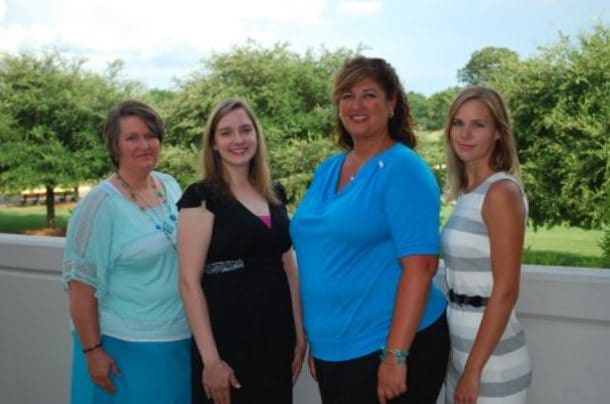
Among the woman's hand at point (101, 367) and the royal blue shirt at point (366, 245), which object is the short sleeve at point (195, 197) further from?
the woman's hand at point (101, 367)

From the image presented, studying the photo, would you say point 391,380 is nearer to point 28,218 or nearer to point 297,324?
point 297,324

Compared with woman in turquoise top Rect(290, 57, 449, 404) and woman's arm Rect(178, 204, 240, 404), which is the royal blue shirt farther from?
woman's arm Rect(178, 204, 240, 404)

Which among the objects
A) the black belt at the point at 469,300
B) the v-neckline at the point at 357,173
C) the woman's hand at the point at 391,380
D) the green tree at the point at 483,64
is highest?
the green tree at the point at 483,64

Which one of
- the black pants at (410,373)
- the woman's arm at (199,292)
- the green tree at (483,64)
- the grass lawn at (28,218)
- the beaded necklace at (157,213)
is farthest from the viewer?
the grass lawn at (28,218)

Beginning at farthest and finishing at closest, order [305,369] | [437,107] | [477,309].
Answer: [437,107] → [305,369] → [477,309]

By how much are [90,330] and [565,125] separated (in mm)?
11833

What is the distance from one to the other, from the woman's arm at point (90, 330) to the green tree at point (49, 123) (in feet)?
62.9

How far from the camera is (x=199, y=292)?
1.99 meters

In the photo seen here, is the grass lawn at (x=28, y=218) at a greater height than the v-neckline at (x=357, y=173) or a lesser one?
lesser

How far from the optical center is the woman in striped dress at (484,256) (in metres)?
1.70

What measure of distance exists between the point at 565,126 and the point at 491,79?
2512 millimetres

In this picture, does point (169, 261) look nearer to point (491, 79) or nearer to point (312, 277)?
point (312, 277)

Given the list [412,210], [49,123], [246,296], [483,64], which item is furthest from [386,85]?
[49,123]

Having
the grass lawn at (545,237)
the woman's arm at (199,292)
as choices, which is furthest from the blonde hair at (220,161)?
the grass lawn at (545,237)
